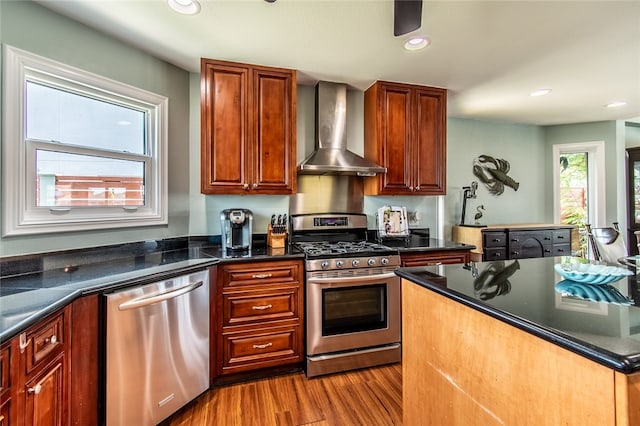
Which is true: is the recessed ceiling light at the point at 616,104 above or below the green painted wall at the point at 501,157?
above

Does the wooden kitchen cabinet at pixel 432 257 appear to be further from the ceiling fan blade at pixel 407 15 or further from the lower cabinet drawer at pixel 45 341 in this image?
the lower cabinet drawer at pixel 45 341

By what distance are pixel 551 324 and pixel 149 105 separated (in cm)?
275

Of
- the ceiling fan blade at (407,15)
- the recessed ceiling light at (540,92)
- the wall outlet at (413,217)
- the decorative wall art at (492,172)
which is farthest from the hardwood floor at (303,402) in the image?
the recessed ceiling light at (540,92)

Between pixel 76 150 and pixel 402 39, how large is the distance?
227 cm

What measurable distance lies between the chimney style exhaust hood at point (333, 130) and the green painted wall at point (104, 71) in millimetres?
1096

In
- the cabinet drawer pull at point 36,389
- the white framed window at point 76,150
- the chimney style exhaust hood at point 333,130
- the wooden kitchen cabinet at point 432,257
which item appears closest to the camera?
the cabinet drawer pull at point 36,389

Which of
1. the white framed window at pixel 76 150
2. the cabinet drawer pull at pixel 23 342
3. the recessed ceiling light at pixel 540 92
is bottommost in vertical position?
the cabinet drawer pull at pixel 23 342

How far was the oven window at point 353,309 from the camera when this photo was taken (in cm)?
228

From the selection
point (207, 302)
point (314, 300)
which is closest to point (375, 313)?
point (314, 300)

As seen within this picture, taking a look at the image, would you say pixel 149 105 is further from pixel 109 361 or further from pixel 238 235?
pixel 109 361

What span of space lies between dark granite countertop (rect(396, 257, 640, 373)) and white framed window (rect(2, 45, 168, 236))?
201cm

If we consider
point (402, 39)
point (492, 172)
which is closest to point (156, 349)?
point (402, 39)

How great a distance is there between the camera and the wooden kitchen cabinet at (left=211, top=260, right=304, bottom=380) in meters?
2.09

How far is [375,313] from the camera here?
2.39 m
